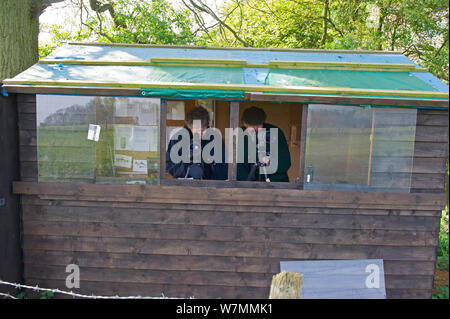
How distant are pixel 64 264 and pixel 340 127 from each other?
12.3 ft

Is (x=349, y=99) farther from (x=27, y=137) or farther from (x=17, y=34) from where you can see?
(x=17, y=34)

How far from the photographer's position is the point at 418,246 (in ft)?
14.7

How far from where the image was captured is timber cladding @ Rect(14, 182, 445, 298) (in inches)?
173

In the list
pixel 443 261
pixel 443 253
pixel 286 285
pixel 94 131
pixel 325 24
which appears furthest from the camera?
pixel 325 24

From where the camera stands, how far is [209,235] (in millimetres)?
4484

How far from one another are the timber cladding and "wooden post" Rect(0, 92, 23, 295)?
0.11m

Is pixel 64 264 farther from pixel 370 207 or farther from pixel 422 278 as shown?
pixel 422 278

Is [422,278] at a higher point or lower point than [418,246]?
lower

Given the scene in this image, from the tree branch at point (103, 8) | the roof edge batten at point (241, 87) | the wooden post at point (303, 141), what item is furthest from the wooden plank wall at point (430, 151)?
the tree branch at point (103, 8)

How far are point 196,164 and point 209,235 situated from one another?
89 cm

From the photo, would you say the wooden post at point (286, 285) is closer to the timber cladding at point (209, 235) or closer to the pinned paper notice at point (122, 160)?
the timber cladding at point (209, 235)

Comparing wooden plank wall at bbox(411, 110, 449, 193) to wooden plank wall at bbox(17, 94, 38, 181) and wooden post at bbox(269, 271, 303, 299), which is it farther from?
wooden plank wall at bbox(17, 94, 38, 181)

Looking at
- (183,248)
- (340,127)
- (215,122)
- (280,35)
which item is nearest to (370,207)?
(340,127)

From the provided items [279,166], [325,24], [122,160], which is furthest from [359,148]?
[325,24]
